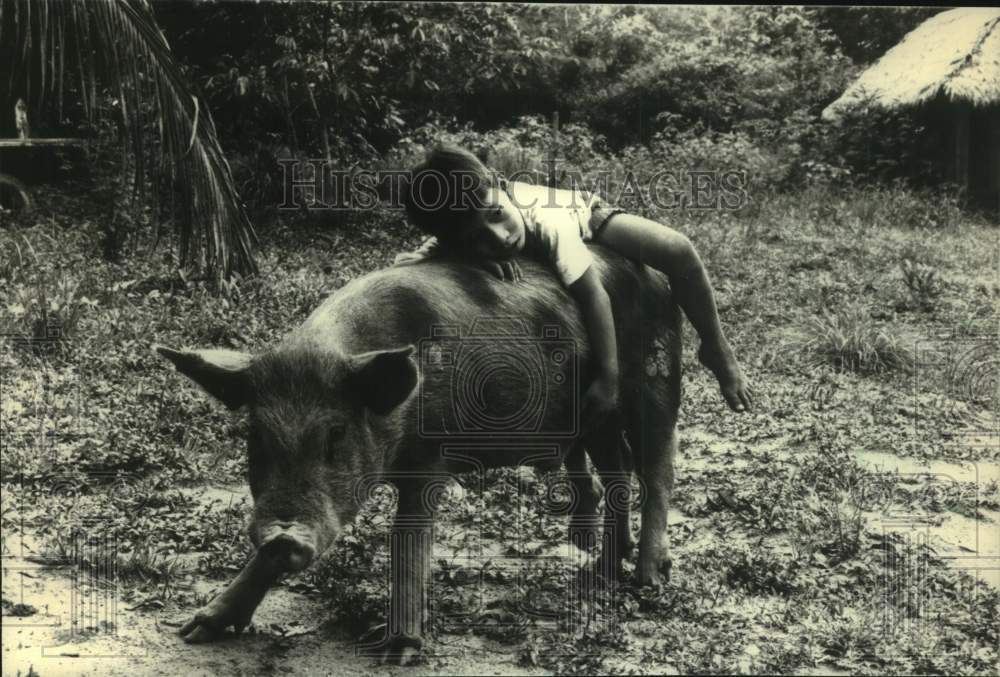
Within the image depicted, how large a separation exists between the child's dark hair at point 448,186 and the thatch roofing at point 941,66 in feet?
5.79

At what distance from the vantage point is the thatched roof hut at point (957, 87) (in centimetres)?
449

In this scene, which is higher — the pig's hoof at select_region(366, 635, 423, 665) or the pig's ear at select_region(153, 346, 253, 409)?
the pig's ear at select_region(153, 346, 253, 409)

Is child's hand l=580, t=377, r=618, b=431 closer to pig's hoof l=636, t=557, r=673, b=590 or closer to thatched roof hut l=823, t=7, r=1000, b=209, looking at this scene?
pig's hoof l=636, t=557, r=673, b=590

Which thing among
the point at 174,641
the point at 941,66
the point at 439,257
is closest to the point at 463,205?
the point at 439,257

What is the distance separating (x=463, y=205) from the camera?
3701 millimetres

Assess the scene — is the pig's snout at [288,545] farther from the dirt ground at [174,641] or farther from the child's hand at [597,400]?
the child's hand at [597,400]

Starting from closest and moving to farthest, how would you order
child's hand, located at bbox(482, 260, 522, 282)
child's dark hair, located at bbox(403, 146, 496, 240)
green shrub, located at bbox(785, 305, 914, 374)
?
1. child's dark hair, located at bbox(403, 146, 496, 240)
2. child's hand, located at bbox(482, 260, 522, 282)
3. green shrub, located at bbox(785, 305, 914, 374)

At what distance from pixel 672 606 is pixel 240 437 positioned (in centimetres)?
178

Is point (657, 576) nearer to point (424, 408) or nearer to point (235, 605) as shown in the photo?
point (424, 408)

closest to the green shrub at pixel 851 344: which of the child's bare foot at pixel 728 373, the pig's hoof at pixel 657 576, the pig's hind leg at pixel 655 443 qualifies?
the child's bare foot at pixel 728 373

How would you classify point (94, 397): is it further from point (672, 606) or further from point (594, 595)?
point (672, 606)

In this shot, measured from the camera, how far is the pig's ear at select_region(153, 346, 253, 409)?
336cm

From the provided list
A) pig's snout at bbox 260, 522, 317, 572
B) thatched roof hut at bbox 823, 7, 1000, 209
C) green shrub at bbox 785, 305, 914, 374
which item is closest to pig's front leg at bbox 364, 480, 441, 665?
pig's snout at bbox 260, 522, 317, 572

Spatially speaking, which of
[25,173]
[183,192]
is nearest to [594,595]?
[183,192]
